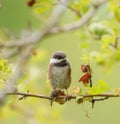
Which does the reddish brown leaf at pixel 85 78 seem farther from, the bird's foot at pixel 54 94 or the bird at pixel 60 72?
the bird at pixel 60 72

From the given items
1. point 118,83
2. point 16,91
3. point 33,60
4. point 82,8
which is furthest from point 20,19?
point 16,91

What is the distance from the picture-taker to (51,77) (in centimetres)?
418

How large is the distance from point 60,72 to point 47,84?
0.90 ft

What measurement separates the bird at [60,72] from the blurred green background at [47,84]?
0.48 feet

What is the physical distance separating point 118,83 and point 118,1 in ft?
15.4

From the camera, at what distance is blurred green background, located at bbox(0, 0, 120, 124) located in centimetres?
512

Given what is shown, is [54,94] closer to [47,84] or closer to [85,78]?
[85,78]

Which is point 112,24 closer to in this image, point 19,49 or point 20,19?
point 19,49

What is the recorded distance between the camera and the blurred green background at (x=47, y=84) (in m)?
5.12

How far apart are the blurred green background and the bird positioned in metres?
0.15

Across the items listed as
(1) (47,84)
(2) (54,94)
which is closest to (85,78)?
(2) (54,94)

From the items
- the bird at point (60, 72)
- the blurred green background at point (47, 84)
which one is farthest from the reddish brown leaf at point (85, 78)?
the bird at point (60, 72)

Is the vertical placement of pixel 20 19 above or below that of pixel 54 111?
above

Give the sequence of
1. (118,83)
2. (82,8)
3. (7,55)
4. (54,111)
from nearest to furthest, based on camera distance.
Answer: (82,8)
(7,55)
(54,111)
(118,83)
